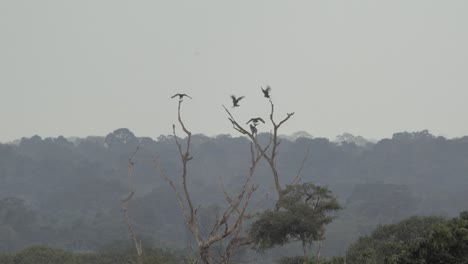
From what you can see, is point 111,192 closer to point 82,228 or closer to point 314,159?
point 82,228

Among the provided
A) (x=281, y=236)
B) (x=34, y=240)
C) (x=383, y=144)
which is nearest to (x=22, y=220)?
(x=34, y=240)

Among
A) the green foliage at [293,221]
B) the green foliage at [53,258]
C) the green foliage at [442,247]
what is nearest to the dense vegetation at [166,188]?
the green foliage at [53,258]

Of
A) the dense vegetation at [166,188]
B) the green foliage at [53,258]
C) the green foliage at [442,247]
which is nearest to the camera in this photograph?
the green foliage at [442,247]

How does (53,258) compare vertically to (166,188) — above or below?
below

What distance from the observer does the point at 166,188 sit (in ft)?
408

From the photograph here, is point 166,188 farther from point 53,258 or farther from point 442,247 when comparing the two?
point 442,247

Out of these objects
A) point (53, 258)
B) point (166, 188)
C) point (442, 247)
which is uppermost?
point (166, 188)

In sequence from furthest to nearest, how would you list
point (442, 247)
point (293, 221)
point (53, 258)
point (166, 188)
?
point (166, 188), point (53, 258), point (293, 221), point (442, 247)

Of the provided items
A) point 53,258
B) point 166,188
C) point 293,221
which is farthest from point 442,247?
point 166,188

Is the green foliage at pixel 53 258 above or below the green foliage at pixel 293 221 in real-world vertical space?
below

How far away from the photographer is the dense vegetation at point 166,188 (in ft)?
310

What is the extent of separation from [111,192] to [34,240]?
3372 cm

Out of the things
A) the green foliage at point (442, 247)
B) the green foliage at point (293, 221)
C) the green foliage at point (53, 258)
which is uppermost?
the green foliage at point (442, 247)

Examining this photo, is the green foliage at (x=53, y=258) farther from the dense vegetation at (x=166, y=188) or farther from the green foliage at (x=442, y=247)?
the dense vegetation at (x=166, y=188)
